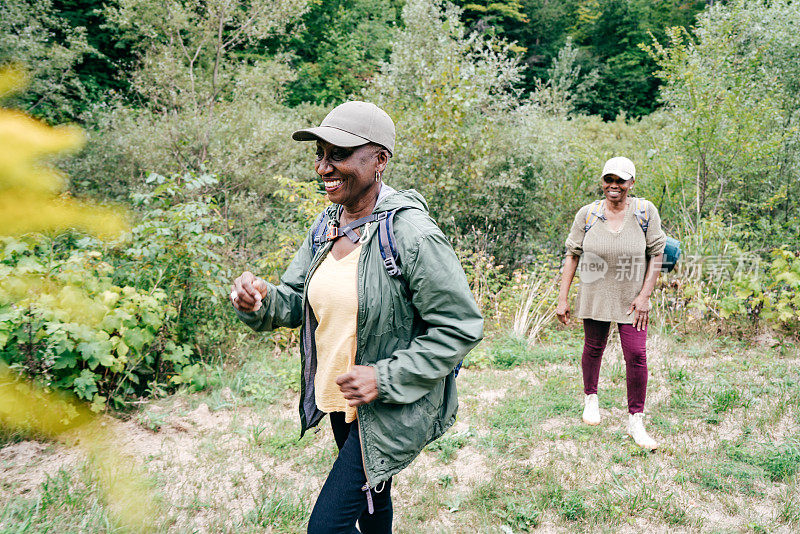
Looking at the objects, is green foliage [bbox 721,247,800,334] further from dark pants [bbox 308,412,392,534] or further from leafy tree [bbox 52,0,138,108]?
leafy tree [bbox 52,0,138,108]

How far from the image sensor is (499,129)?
859cm

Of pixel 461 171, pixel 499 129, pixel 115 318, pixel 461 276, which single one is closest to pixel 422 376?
pixel 461 276

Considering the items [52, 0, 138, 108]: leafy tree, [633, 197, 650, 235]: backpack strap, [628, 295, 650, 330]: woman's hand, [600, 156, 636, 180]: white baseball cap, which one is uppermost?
[52, 0, 138, 108]: leafy tree

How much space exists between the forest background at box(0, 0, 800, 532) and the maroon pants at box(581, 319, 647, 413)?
0.40 m

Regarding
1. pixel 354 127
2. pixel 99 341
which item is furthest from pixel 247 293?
pixel 99 341

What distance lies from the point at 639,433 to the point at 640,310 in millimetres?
910

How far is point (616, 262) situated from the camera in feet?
11.9

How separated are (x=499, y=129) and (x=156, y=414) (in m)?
6.73

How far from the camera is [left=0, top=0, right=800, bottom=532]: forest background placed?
302 cm

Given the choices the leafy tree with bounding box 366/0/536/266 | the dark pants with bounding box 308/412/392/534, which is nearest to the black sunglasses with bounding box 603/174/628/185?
the dark pants with bounding box 308/412/392/534

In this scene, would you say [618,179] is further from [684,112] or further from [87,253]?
[684,112]

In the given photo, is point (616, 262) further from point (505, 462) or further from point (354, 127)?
point (354, 127)

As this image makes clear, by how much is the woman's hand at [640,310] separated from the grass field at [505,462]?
2.87 ft

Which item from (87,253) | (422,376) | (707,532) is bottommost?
(707,532)
